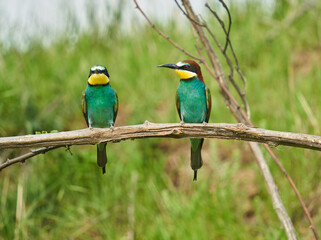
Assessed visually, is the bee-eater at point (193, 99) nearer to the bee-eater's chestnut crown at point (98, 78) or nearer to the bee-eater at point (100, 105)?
the bee-eater at point (100, 105)

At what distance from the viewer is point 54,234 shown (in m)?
3.74

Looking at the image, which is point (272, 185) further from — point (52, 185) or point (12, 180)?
point (12, 180)

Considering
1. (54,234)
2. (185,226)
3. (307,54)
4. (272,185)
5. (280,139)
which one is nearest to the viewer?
(280,139)

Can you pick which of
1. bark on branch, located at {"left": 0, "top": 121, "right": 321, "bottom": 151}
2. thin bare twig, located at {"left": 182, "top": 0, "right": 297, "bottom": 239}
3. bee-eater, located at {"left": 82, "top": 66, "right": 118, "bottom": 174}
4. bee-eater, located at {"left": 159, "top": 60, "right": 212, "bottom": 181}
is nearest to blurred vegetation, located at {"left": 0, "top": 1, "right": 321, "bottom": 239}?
thin bare twig, located at {"left": 182, "top": 0, "right": 297, "bottom": 239}

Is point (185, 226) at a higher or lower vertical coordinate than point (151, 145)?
lower

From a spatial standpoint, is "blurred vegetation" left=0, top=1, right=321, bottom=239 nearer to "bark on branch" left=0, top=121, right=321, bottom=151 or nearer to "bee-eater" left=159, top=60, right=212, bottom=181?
"bee-eater" left=159, top=60, right=212, bottom=181

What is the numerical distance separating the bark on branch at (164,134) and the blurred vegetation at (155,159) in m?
1.46

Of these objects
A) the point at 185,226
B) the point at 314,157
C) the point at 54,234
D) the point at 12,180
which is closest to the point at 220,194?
the point at 185,226

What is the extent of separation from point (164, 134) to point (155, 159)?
7.73ft

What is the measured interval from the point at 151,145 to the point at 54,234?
1.12m

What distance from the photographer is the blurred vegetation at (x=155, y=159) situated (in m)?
3.45

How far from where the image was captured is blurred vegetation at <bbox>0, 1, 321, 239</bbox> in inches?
136

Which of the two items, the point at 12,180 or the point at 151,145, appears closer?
the point at 12,180

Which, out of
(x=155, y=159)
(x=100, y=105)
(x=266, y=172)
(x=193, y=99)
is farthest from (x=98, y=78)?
(x=155, y=159)
